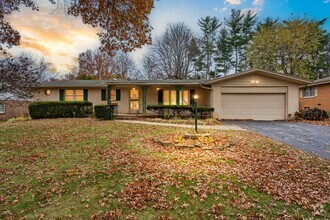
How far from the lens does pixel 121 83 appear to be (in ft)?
50.5

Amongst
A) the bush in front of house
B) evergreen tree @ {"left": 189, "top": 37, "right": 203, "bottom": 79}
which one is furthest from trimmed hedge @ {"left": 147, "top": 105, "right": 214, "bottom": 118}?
evergreen tree @ {"left": 189, "top": 37, "right": 203, "bottom": 79}

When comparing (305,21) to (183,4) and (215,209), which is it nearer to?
(183,4)

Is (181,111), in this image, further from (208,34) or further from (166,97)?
(208,34)

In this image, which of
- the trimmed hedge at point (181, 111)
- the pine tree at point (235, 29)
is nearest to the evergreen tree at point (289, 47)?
the pine tree at point (235, 29)

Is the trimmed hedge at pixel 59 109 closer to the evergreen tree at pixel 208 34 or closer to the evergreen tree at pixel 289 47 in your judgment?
the evergreen tree at pixel 208 34

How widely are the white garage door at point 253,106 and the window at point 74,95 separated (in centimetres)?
1264

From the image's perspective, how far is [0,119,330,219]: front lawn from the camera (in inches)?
118

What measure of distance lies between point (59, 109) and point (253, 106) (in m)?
14.5

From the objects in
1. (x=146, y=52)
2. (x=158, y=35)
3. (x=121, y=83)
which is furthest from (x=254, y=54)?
(x=121, y=83)

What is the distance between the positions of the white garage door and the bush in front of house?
1.16 m

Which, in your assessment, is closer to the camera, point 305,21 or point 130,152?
point 130,152

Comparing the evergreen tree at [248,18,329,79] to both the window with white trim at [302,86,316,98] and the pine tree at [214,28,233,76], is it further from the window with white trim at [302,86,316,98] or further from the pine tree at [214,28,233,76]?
the pine tree at [214,28,233,76]

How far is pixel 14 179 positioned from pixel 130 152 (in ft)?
9.19

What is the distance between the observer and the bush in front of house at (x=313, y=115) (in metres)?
13.4
